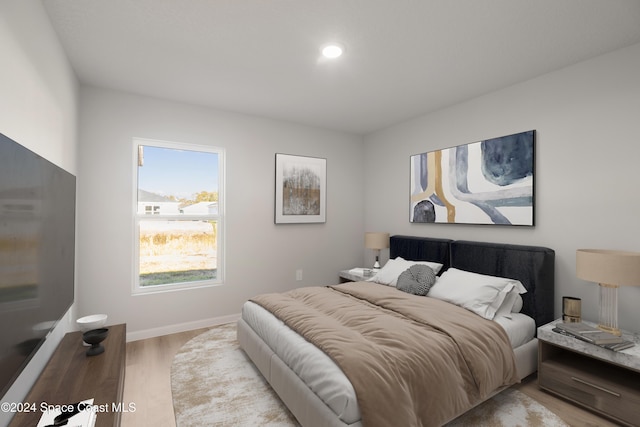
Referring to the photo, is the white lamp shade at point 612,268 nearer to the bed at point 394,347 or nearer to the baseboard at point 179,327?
the bed at point 394,347

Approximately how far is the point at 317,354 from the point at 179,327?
2344 millimetres

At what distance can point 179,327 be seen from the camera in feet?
11.5

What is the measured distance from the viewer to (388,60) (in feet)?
8.41

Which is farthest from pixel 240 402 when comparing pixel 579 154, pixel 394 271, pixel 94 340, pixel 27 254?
pixel 579 154

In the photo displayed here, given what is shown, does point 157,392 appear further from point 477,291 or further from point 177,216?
point 477,291

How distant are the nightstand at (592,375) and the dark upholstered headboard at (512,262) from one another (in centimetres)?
29

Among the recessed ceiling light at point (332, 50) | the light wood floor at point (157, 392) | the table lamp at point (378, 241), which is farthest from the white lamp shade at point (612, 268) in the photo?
the recessed ceiling light at point (332, 50)

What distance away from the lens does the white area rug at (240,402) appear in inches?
78.2

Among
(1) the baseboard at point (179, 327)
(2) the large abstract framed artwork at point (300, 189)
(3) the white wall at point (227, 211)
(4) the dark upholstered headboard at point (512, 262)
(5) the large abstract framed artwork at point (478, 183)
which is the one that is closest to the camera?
(4) the dark upholstered headboard at point (512, 262)

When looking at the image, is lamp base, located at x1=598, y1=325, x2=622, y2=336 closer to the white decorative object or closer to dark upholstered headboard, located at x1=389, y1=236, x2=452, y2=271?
dark upholstered headboard, located at x1=389, y1=236, x2=452, y2=271

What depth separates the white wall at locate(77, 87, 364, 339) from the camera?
3.10 metres

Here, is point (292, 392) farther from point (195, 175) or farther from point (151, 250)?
point (195, 175)

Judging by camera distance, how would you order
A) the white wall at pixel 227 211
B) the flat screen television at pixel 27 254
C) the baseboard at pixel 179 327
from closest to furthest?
the flat screen television at pixel 27 254 → the white wall at pixel 227 211 → the baseboard at pixel 179 327

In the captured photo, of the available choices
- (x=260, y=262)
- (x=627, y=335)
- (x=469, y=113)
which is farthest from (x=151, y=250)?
(x=627, y=335)
